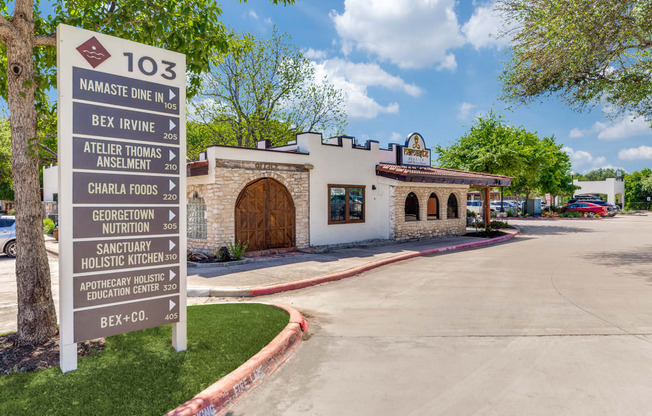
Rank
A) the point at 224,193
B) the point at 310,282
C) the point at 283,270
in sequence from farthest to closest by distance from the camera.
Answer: the point at 224,193 → the point at 283,270 → the point at 310,282

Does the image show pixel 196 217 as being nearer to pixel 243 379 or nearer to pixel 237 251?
pixel 237 251

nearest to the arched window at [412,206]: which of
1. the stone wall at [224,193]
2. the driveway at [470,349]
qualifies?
the stone wall at [224,193]

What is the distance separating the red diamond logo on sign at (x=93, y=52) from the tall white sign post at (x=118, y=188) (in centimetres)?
1

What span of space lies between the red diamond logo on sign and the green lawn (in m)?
3.38

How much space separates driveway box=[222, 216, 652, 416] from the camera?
4086 millimetres

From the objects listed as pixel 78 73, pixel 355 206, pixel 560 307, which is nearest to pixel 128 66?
pixel 78 73

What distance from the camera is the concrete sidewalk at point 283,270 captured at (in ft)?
30.6

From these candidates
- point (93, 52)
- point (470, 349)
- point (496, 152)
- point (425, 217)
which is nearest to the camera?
point (93, 52)

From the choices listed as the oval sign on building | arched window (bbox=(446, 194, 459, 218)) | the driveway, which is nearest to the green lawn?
the driveway

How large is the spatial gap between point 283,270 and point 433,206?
479 inches

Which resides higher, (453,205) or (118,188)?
(118,188)

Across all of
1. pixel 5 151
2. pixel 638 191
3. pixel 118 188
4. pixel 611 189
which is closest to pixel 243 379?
pixel 118 188

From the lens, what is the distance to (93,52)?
4715 mm

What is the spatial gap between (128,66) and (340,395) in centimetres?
439
